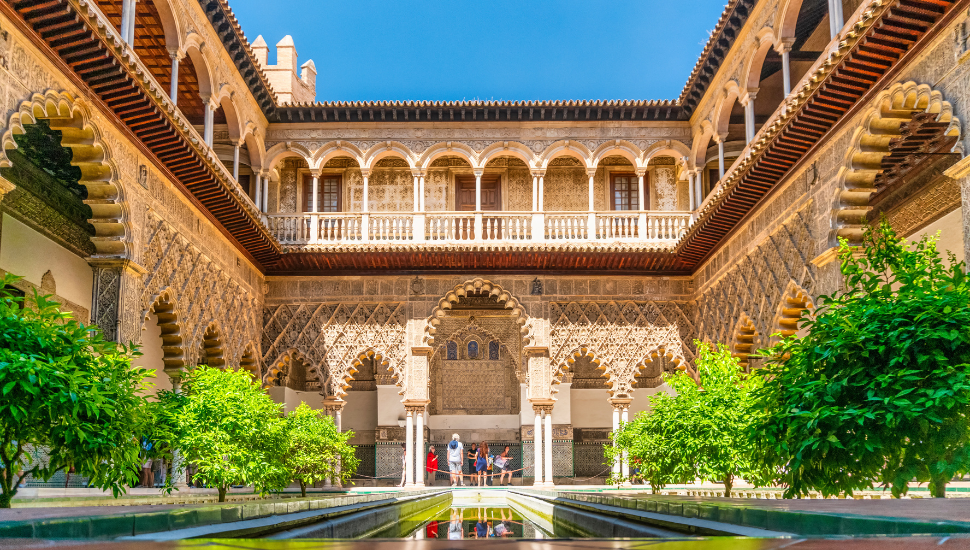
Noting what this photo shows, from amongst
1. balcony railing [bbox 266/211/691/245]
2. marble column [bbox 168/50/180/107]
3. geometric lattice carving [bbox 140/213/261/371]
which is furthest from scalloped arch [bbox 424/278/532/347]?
marble column [bbox 168/50/180/107]

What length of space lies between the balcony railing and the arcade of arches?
0.22ft

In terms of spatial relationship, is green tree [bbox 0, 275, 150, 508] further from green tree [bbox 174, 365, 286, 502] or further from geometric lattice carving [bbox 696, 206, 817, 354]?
geometric lattice carving [bbox 696, 206, 817, 354]

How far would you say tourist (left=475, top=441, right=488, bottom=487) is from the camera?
64.8 ft

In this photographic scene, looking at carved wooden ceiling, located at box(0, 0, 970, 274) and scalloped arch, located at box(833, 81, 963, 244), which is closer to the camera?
carved wooden ceiling, located at box(0, 0, 970, 274)

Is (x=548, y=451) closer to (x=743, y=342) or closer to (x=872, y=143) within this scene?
(x=743, y=342)

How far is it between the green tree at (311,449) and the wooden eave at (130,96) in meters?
3.33

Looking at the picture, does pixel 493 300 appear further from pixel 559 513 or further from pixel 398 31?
pixel 398 31

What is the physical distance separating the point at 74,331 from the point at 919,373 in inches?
221

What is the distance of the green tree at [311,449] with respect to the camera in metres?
12.0

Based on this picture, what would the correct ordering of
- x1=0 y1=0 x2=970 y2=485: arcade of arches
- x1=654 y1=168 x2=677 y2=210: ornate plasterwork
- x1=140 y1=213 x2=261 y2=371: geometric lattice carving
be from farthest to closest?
1. x1=654 y1=168 x2=677 y2=210: ornate plasterwork
2. x1=140 y1=213 x2=261 y2=371: geometric lattice carving
3. x1=0 y1=0 x2=970 y2=485: arcade of arches

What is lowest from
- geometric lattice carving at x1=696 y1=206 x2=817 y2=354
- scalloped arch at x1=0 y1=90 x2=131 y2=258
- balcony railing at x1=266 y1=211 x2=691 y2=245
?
geometric lattice carving at x1=696 y1=206 x2=817 y2=354

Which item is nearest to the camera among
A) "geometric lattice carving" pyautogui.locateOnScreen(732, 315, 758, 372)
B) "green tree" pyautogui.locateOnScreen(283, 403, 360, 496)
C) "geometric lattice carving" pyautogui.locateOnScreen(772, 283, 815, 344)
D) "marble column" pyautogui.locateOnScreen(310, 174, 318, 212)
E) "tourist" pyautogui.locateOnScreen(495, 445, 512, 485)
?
"geometric lattice carving" pyautogui.locateOnScreen(772, 283, 815, 344)

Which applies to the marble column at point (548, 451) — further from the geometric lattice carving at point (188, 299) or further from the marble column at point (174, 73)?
the marble column at point (174, 73)

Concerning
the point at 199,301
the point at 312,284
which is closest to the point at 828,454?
the point at 199,301
